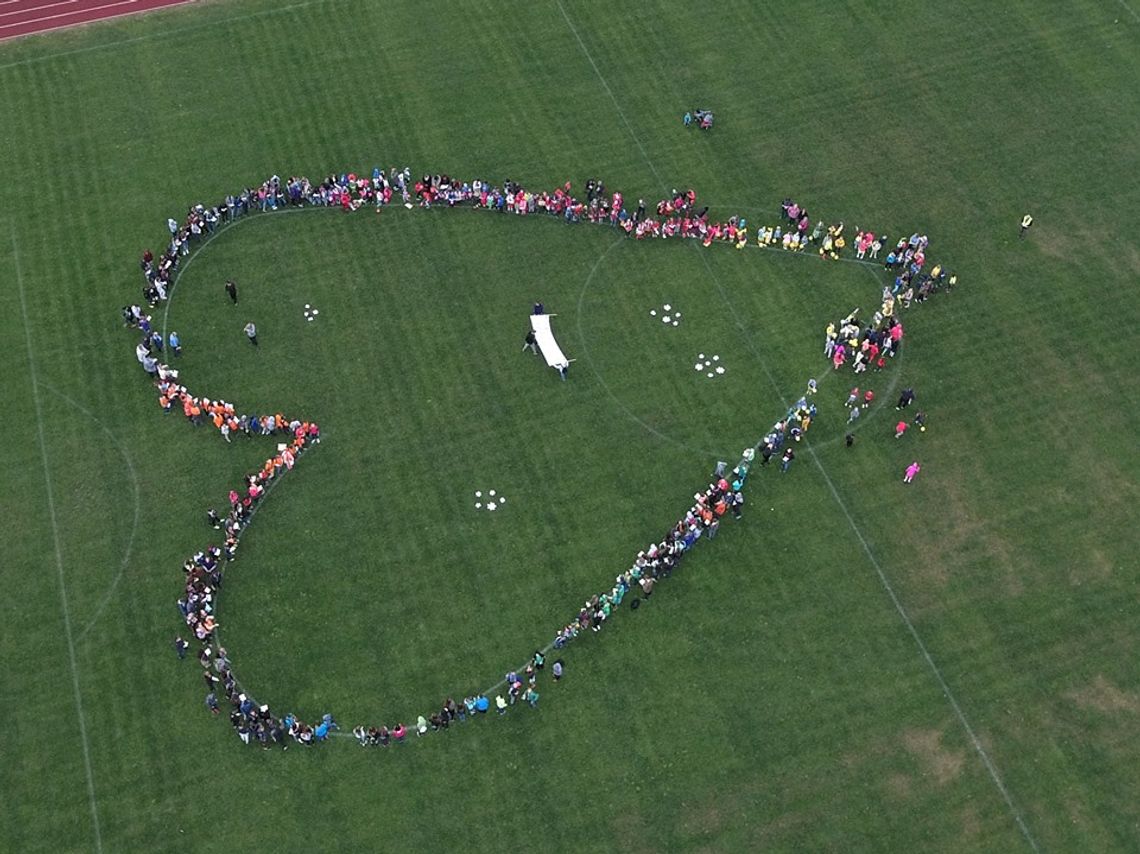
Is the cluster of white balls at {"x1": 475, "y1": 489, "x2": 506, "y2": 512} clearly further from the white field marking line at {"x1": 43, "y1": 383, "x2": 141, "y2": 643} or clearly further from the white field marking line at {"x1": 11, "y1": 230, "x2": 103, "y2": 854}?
the white field marking line at {"x1": 11, "y1": 230, "x2": 103, "y2": 854}

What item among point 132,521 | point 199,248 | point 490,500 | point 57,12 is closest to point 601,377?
point 490,500

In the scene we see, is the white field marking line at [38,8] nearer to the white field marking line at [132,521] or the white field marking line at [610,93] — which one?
the white field marking line at [610,93]

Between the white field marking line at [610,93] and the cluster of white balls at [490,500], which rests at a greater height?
the white field marking line at [610,93]

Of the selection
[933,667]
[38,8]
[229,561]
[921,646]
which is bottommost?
[933,667]

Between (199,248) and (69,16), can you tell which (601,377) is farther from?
(69,16)

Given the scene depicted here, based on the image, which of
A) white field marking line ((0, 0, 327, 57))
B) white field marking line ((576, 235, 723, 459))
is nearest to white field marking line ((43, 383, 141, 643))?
white field marking line ((576, 235, 723, 459))

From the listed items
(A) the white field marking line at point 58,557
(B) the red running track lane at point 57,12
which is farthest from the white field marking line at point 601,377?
(B) the red running track lane at point 57,12
